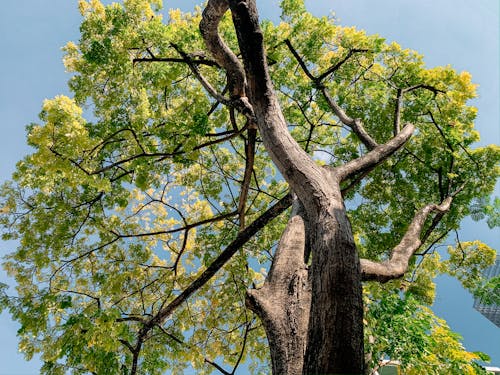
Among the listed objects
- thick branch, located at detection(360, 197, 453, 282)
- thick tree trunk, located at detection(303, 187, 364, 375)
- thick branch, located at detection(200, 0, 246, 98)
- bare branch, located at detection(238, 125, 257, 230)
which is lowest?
thick tree trunk, located at detection(303, 187, 364, 375)

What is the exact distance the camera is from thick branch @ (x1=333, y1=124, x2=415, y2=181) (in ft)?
13.2

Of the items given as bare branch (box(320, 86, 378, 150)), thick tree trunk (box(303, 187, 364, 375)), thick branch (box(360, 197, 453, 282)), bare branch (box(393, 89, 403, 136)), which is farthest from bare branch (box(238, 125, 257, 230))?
thick tree trunk (box(303, 187, 364, 375))

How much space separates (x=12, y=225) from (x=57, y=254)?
1.01 m

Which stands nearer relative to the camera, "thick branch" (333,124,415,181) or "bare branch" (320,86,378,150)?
"thick branch" (333,124,415,181)

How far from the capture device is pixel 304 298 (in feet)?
10.4

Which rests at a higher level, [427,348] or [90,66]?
[90,66]

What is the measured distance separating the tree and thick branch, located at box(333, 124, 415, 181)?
0.11 ft

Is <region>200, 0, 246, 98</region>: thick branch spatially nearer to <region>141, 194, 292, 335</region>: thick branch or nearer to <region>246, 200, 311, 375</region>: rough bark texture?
<region>141, 194, 292, 335</region>: thick branch

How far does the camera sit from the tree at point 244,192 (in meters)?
3.32

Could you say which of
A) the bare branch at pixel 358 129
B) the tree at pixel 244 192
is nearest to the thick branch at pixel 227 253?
the tree at pixel 244 192

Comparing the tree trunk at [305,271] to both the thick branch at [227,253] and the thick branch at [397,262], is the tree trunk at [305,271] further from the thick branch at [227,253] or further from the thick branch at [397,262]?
the thick branch at [227,253]

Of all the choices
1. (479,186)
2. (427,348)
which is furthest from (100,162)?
(479,186)

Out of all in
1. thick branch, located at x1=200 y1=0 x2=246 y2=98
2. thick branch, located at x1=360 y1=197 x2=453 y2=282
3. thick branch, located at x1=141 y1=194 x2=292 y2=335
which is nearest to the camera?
thick branch, located at x1=360 y1=197 x2=453 y2=282

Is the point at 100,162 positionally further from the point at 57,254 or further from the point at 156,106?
the point at 57,254
